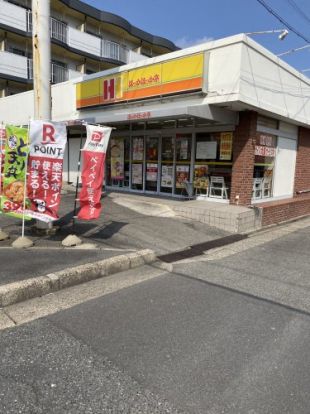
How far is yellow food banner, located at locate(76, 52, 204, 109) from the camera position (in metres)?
9.50

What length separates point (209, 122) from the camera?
1049 centimetres

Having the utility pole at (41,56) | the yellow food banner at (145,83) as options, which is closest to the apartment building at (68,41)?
the yellow food banner at (145,83)

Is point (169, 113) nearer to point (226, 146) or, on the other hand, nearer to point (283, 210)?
point (226, 146)

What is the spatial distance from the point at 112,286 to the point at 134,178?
829 centimetres

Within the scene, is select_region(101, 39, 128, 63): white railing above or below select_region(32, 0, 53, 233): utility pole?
above

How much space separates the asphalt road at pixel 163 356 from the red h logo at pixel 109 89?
841cm

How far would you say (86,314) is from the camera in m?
4.12

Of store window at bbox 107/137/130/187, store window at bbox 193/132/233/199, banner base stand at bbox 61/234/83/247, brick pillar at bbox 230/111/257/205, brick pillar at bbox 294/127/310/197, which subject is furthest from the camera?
brick pillar at bbox 294/127/310/197

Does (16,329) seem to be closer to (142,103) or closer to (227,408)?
(227,408)

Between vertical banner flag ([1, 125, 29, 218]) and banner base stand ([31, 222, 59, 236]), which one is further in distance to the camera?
banner base stand ([31, 222, 59, 236])

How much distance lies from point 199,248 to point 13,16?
2065 centimetres

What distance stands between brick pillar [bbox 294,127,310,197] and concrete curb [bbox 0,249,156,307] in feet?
30.3

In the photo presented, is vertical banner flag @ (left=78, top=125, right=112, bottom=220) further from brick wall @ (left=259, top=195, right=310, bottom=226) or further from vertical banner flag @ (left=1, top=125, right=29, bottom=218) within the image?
→ brick wall @ (left=259, top=195, right=310, bottom=226)

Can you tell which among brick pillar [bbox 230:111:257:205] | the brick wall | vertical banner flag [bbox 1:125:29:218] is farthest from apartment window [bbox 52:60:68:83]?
vertical banner flag [bbox 1:125:29:218]
